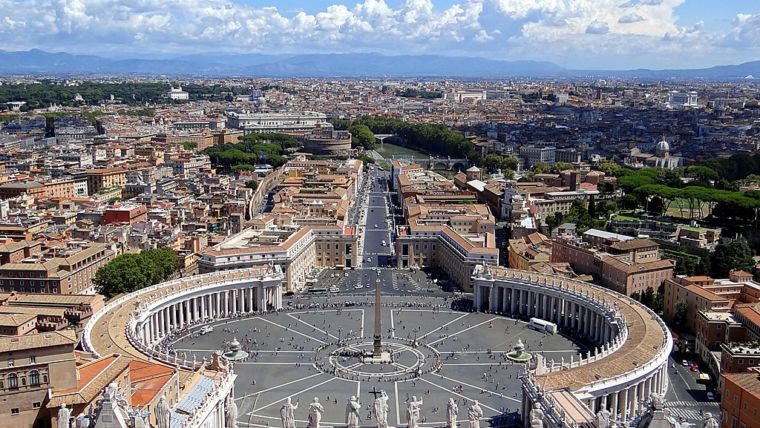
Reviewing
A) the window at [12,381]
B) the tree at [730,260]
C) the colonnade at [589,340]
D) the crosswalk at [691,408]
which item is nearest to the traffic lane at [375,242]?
the colonnade at [589,340]

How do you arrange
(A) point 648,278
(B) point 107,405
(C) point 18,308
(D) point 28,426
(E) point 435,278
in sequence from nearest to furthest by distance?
1. (B) point 107,405
2. (D) point 28,426
3. (C) point 18,308
4. (A) point 648,278
5. (E) point 435,278

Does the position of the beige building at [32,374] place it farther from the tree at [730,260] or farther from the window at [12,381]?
the tree at [730,260]

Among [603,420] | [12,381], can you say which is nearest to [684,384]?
[603,420]

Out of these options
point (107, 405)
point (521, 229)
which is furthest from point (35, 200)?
point (107, 405)

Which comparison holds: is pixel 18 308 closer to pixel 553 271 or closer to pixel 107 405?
pixel 107 405

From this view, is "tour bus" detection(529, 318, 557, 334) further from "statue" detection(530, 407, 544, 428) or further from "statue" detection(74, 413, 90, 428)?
"statue" detection(74, 413, 90, 428)

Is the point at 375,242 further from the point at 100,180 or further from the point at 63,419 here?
the point at 63,419

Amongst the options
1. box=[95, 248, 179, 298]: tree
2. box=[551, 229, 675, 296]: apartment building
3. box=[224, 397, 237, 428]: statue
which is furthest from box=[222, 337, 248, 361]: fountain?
box=[551, 229, 675, 296]: apartment building
